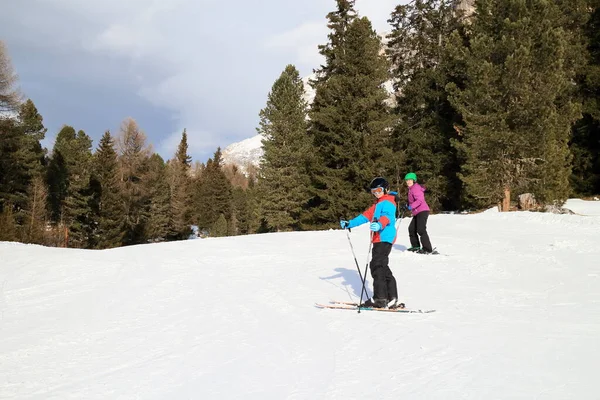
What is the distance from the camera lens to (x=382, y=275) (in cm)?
607

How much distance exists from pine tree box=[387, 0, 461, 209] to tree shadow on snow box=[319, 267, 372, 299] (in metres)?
20.0

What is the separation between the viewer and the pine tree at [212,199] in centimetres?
7500

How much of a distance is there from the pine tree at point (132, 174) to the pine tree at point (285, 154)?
1652cm

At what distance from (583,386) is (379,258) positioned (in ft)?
10.4

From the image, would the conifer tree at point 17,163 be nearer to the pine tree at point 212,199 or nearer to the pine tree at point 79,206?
the pine tree at point 79,206

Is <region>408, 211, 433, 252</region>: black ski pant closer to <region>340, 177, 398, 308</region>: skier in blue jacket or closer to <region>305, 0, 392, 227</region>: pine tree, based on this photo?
<region>340, 177, 398, 308</region>: skier in blue jacket

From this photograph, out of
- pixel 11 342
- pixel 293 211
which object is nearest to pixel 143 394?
pixel 11 342

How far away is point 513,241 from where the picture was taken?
39.2 ft

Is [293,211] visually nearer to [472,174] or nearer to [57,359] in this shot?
[472,174]

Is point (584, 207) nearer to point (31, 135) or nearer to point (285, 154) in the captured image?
point (285, 154)

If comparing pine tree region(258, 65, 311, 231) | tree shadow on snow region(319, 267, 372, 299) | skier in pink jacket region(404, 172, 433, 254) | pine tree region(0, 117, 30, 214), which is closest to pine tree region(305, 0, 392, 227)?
pine tree region(258, 65, 311, 231)

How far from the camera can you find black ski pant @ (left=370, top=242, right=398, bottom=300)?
6.04m

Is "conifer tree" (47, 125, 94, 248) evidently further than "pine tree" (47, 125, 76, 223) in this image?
No

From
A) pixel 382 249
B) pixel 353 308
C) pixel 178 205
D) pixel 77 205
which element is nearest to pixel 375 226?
pixel 382 249
